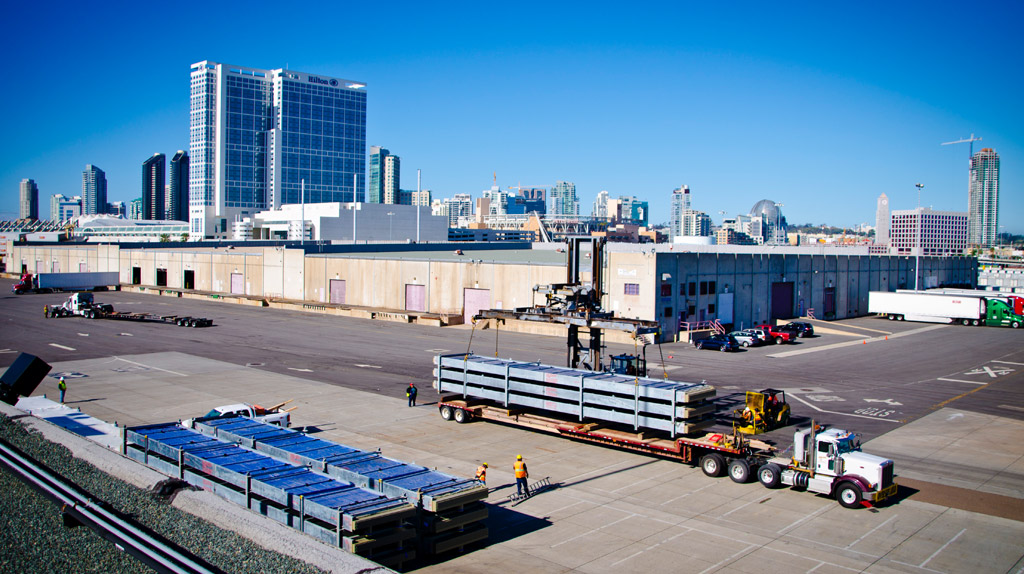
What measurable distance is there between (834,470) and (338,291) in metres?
63.2

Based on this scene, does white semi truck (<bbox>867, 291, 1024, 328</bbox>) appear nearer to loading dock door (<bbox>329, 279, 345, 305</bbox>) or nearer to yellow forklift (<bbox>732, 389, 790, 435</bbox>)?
yellow forklift (<bbox>732, 389, 790, 435</bbox>)

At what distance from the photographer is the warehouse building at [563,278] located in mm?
55719

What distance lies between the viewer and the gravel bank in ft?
38.8

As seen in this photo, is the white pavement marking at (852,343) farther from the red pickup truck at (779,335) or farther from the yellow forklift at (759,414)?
the yellow forklift at (759,414)

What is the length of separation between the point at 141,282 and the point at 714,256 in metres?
82.0

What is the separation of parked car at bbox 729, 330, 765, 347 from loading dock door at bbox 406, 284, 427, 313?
28.5 m

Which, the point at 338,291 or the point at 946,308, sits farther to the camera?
the point at 338,291

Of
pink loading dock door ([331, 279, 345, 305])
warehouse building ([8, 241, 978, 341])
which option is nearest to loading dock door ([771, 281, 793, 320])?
warehouse building ([8, 241, 978, 341])

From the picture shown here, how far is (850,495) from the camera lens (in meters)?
19.7

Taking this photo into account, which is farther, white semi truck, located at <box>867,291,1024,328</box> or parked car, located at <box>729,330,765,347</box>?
white semi truck, located at <box>867,291,1024,328</box>

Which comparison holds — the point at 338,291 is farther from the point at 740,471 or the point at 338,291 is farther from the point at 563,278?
the point at 740,471

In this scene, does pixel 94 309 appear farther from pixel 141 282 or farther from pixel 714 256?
pixel 714 256

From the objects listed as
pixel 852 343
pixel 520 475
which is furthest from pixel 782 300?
pixel 520 475

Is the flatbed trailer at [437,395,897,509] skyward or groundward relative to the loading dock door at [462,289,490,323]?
groundward
